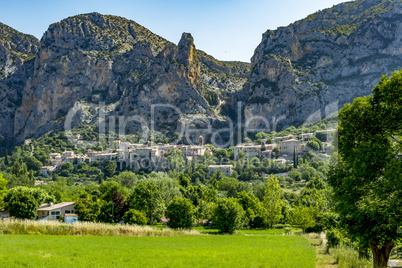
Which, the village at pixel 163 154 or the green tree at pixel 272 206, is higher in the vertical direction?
the village at pixel 163 154

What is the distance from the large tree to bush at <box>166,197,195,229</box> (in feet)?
90.5

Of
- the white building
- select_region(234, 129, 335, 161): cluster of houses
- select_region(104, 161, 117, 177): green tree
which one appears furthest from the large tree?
select_region(104, 161, 117, 177): green tree

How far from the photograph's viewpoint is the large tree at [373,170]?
600 inches

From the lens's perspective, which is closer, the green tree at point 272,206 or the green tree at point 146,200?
the green tree at point 146,200

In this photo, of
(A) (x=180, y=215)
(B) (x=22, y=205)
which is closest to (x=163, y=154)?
(B) (x=22, y=205)

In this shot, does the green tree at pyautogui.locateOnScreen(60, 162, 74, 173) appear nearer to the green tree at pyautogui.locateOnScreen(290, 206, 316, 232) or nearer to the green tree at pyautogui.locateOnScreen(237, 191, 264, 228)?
the green tree at pyautogui.locateOnScreen(237, 191, 264, 228)

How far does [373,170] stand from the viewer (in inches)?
663

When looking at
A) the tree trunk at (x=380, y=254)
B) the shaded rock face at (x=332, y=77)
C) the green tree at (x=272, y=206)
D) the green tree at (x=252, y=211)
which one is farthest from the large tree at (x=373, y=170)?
the shaded rock face at (x=332, y=77)

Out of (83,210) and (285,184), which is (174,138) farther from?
(83,210)

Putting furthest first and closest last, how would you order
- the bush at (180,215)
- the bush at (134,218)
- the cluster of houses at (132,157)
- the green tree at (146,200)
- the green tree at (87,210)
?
1. the cluster of houses at (132,157)
2. the green tree at (146,200)
3. the green tree at (87,210)
4. the bush at (180,215)
5. the bush at (134,218)

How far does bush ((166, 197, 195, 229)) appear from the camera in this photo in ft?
143

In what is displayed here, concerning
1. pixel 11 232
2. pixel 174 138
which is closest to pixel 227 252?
pixel 11 232

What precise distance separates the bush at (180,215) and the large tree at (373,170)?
27.6 metres

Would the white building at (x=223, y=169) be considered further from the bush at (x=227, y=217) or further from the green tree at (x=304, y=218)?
the bush at (x=227, y=217)
